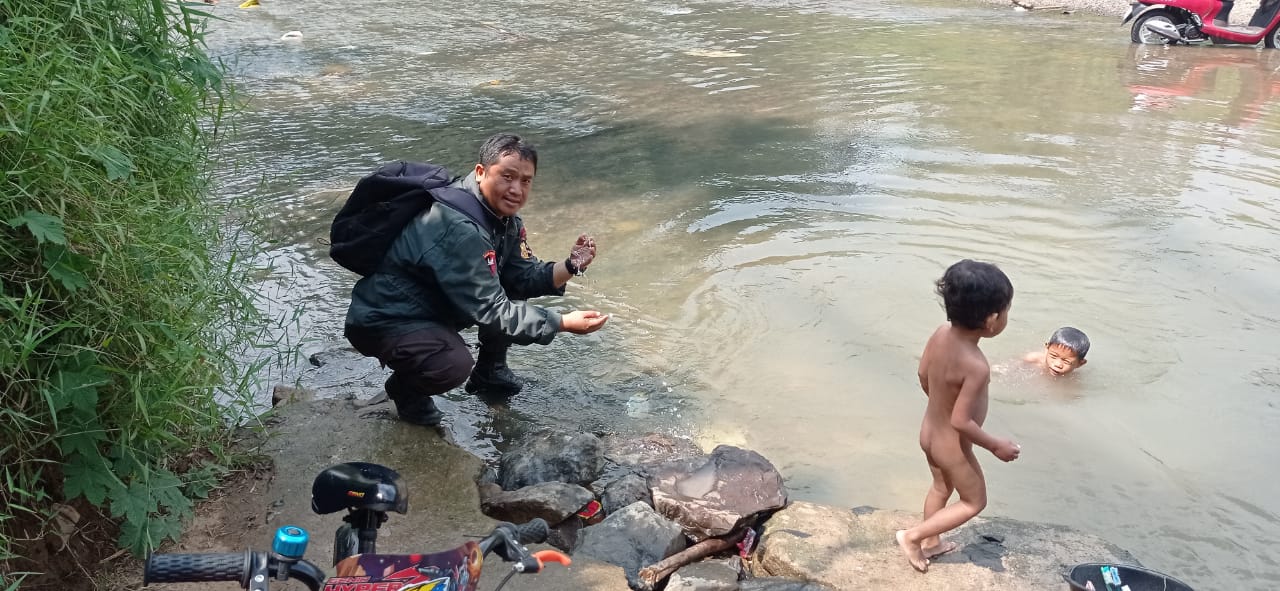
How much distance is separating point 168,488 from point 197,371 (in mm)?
430

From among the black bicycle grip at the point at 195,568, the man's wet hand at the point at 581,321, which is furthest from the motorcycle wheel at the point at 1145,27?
the black bicycle grip at the point at 195,568

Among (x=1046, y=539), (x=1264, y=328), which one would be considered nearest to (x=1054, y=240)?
(x=1264, y=328)

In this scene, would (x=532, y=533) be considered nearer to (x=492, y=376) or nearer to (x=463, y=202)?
(x=463, y=202)

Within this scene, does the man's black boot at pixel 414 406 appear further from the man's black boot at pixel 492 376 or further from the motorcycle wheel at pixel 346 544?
the motorcycle wheel at pixel 346 544

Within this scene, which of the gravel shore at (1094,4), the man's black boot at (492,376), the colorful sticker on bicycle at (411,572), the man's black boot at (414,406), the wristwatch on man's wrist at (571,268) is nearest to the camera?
the colorful sticker on bicycle at (411,572)

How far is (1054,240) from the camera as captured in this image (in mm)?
6684

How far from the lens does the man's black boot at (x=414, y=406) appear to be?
431 cm

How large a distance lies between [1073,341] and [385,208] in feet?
11.8

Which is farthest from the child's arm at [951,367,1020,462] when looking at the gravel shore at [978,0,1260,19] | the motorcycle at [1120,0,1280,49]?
the gravel shore at [978,0,1260,19]

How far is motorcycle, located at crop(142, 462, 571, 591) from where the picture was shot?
76.6 inches

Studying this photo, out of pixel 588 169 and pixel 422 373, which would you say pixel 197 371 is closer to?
pixel 422 373

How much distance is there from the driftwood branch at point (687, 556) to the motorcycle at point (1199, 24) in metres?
12.0

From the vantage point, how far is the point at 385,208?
402cm

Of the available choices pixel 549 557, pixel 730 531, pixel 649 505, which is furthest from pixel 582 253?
pixel 549 557
